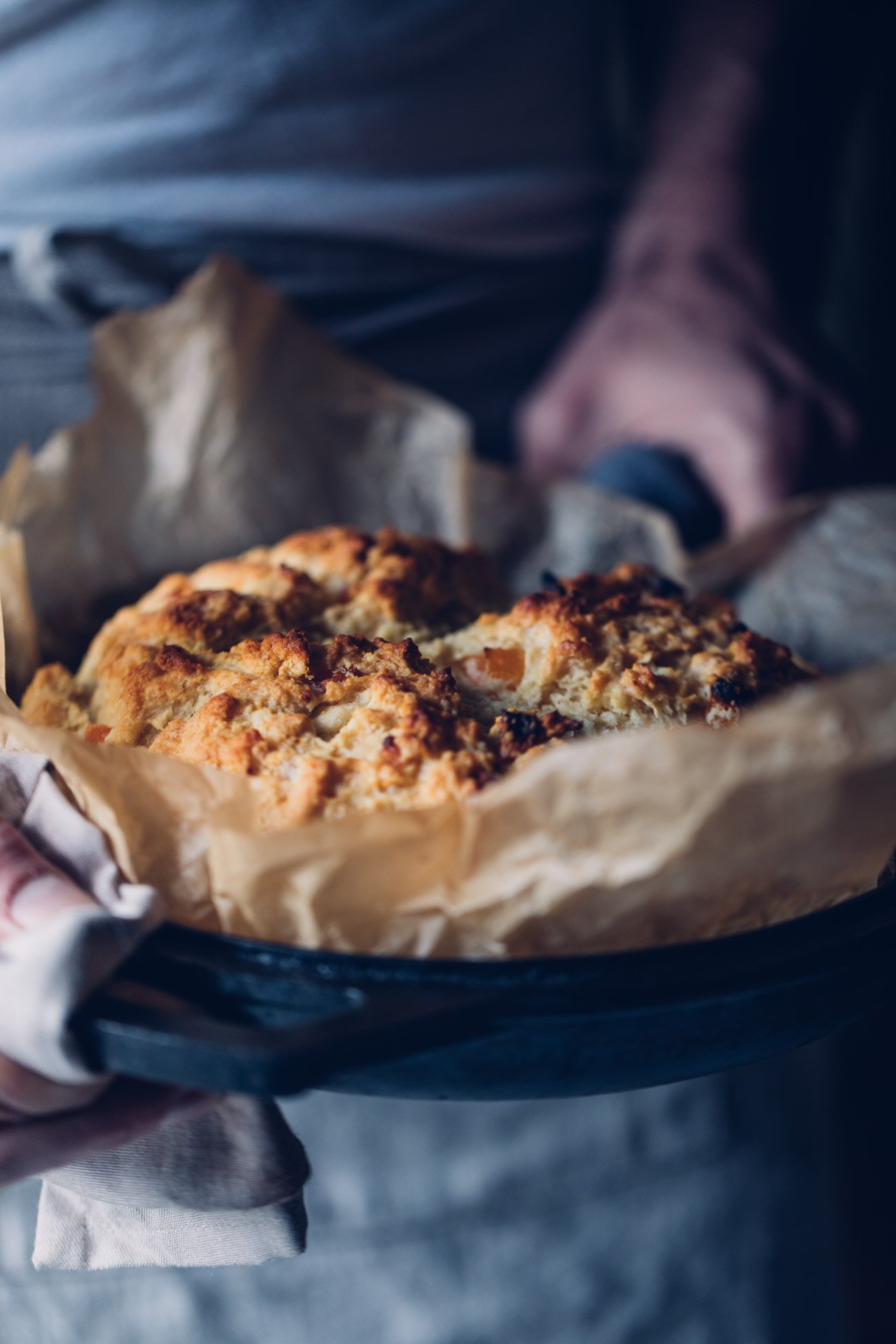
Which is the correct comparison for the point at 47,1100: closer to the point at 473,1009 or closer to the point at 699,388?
the point at 473,1009

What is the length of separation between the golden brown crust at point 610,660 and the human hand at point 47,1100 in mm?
218

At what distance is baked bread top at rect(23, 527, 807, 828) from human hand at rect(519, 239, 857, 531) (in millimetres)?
409

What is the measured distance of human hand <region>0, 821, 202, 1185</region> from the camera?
0.41 m

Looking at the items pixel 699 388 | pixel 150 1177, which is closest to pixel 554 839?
pixel 150 1177

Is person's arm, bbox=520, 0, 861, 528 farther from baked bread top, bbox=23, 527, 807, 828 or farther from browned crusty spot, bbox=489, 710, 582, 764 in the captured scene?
browned crusty spot, bbox=489, 710, 582, 764

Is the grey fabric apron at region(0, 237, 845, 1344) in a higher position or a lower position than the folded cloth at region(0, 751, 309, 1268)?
lower

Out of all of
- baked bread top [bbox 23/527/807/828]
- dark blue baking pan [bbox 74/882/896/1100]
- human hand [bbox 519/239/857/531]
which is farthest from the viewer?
human hand [bbox 519/239/857/531]

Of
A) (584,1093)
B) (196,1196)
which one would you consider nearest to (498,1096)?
(584,1093)

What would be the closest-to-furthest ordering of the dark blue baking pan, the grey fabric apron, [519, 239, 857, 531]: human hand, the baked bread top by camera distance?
the dark blue baking pan → the baked bread top → the grey fabric apron → [519, 239, 857, 531]: human hand

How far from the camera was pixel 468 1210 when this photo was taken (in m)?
0.90

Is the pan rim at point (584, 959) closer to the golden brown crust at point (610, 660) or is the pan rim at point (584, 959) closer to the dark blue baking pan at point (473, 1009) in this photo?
the dark blue baking pan at point (473, 1009)

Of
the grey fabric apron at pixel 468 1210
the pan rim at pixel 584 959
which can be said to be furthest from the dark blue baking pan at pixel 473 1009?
the grey fabric apron at pixel 468 1210

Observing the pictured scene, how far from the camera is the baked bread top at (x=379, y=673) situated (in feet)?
1.59

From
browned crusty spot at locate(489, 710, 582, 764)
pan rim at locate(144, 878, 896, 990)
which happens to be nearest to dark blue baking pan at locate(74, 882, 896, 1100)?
pan rim at locate(144, 878, 896, 990)
